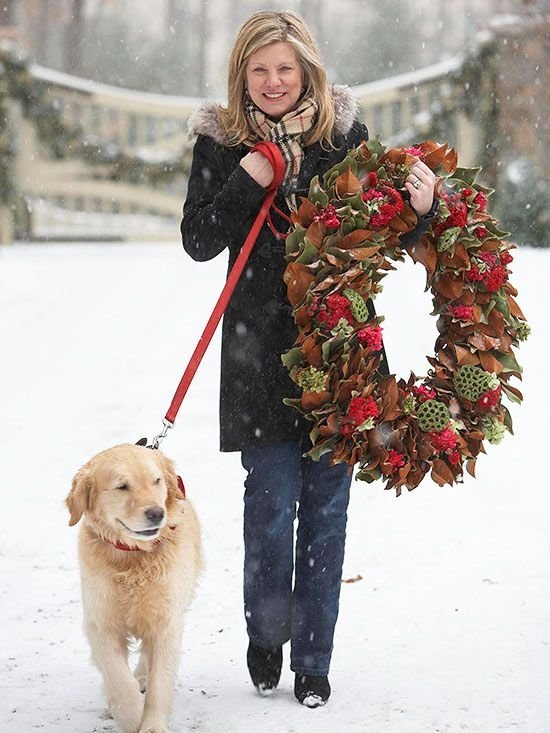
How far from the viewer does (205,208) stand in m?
3.31

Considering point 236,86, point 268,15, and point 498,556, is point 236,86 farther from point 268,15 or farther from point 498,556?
point 498,556

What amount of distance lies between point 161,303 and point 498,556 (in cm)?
626

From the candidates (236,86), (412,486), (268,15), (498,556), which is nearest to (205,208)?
(236,86)

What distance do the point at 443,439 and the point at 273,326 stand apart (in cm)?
63

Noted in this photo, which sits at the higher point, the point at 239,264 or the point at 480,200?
the point at 480,200

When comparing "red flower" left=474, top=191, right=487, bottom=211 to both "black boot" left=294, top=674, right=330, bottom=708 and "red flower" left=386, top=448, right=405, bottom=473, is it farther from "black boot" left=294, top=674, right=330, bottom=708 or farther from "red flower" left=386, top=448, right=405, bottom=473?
"black boot" left=294, top=674, right=330, bottom=708

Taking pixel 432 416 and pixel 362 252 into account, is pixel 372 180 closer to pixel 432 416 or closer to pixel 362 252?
pixel 362 252

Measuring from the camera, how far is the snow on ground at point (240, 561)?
11.3 ft

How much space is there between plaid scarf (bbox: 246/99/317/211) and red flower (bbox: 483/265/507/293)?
67 cm

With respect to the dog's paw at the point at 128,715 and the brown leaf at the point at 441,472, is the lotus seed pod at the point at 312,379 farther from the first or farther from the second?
the dog's paw at the point at 128,715

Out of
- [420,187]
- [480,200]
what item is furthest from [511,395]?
[420,187]

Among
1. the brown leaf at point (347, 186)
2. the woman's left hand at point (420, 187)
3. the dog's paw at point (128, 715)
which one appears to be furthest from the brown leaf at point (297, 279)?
the dog's paw at point (128, 715)

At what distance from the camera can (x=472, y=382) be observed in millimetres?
3365

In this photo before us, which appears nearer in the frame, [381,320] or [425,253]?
[381,320]
